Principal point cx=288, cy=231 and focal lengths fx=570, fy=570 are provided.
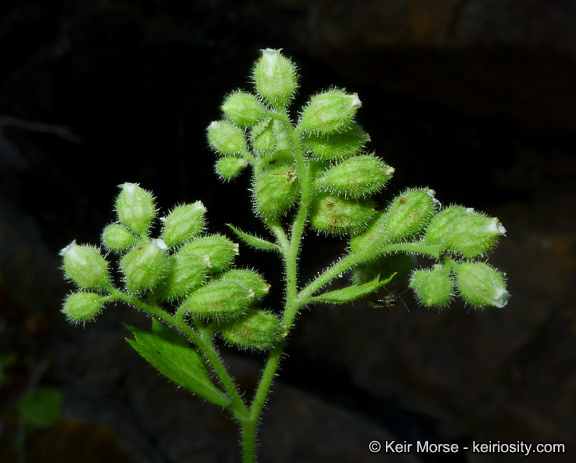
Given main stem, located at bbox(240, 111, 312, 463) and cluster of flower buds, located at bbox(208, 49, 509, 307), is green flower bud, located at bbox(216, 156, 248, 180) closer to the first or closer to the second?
cluster of flower buds, located at bbox(208, 49, 509, 307)

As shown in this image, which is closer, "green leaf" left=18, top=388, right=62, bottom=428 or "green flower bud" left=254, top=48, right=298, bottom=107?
"green flower bud" left=254, top=48, right=298, bottom=107

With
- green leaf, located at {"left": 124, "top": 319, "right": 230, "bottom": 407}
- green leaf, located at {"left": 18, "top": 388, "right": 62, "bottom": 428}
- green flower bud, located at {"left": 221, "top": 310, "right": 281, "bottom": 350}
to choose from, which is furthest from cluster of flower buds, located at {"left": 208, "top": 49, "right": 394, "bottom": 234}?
green leaf, located at {"left": 18, "top": 388, "right": 62, "bottom": 428}

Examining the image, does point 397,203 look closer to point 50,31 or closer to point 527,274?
point 527,274

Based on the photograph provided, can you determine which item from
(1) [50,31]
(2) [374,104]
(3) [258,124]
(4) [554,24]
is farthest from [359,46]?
(3) [258,124]

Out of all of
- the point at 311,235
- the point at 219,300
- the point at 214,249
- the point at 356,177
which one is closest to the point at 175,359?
the point at 219,300

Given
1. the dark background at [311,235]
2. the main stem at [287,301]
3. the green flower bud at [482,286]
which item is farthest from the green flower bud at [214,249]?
the dark background at [311,235]

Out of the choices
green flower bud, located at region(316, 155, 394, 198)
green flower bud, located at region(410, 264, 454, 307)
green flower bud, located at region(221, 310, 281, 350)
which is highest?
green flower bud, located at region(316, 155, 394, 198)

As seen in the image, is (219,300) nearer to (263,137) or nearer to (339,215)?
(339,215)
